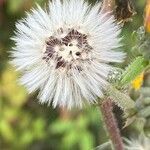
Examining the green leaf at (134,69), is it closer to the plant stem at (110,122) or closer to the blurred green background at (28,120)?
the plant stem at (110,122)

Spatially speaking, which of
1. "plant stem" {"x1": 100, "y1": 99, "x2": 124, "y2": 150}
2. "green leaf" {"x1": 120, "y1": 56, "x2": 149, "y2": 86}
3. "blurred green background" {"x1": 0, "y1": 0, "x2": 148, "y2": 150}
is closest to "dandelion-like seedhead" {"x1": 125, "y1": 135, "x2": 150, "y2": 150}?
"plant stem" {"x1": 100, "y1": 99, "x2": 124, "y2": 150}

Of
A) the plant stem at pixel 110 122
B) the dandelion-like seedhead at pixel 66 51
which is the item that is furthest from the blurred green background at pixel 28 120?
the dandelion-like seedhead at pixel 66 51

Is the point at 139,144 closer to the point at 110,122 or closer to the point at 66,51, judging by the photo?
the point at 110,122

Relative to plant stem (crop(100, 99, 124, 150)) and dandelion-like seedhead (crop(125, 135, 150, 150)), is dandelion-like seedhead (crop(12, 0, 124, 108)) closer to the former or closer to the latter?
plant stem (crop(100, 99, 124, 150))

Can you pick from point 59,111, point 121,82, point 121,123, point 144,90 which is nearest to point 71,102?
point 121,82

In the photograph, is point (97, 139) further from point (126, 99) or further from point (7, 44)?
point (126, 99)

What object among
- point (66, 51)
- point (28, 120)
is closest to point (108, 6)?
point (66, 51)
